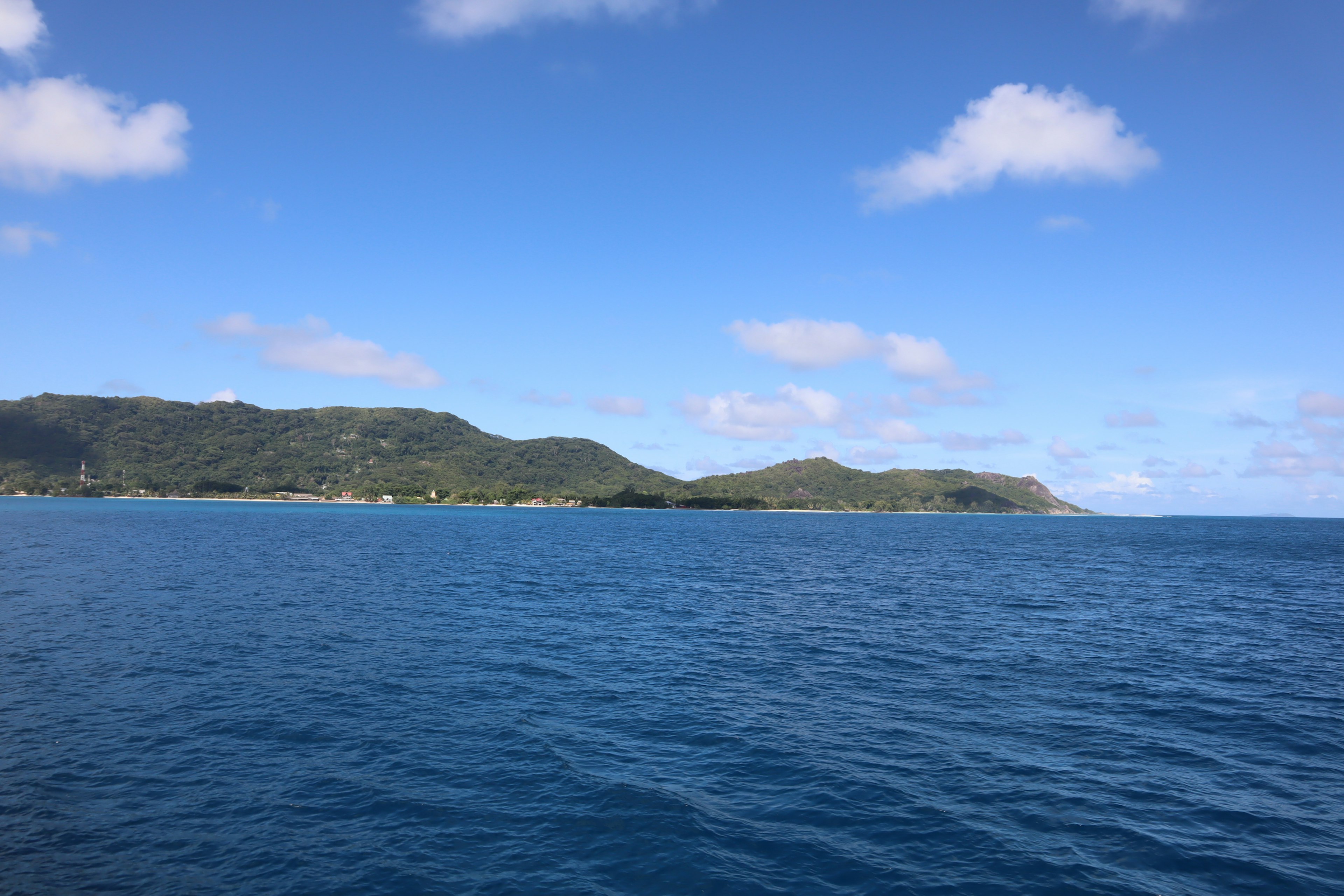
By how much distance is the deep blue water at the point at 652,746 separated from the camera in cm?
1653

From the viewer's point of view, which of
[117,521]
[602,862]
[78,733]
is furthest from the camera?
[117,521]

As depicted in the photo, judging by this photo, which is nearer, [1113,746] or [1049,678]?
[1113,746]

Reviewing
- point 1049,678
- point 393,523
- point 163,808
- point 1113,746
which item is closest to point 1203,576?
point 1049,678

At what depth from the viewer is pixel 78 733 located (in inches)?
933

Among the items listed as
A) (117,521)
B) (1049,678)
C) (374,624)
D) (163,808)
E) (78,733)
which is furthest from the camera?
(117,521)

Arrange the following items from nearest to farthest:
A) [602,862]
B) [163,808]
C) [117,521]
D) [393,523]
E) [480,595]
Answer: [602,862] < [163,808] < [480,595] < [117,521] < [393,523]

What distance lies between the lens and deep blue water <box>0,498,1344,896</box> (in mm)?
16531

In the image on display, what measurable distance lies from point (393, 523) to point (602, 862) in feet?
602

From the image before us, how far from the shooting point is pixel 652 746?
79.3ft

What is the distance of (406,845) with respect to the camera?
1702cm

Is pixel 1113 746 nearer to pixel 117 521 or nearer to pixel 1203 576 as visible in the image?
pixel 1203 576

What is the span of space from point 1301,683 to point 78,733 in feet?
183

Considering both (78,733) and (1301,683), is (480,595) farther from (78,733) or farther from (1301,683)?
(1301,683)

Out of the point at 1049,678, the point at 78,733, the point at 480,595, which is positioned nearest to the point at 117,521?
the point at 480,595
